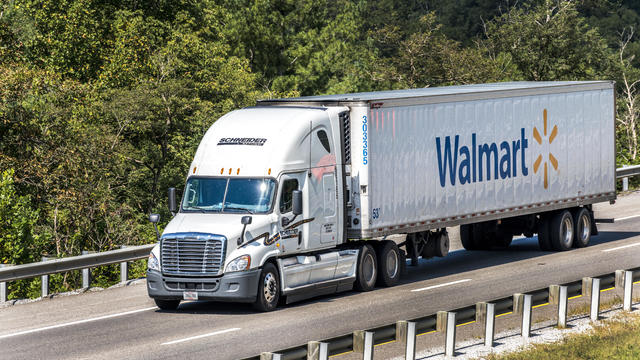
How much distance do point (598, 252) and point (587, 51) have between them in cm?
2437

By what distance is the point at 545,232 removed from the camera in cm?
2481

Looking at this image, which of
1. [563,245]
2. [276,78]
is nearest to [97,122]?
[563,245]

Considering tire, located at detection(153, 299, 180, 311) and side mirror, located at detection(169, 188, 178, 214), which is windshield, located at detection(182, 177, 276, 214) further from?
tire, located at detection(153, 299, 180, 311)

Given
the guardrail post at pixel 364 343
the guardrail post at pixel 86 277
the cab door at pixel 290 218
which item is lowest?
the guardrail post at pixel 86 277

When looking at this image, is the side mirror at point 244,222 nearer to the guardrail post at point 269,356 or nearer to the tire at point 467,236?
the guardrail post at point 269,356

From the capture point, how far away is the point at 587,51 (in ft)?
153

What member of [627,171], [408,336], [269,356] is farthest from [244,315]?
[627,171]

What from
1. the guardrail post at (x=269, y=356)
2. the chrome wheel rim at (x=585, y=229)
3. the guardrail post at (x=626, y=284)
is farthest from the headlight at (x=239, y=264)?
the chrome wheel rim at (x=585, y=229)

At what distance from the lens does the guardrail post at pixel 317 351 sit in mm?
11250

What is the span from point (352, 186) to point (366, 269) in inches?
66.6

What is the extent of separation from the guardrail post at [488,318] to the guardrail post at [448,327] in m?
0.78

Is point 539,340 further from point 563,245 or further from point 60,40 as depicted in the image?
point 60,40

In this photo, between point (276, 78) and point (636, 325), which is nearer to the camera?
point (636, 325)

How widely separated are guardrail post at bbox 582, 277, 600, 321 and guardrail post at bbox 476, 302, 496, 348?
2599mm
